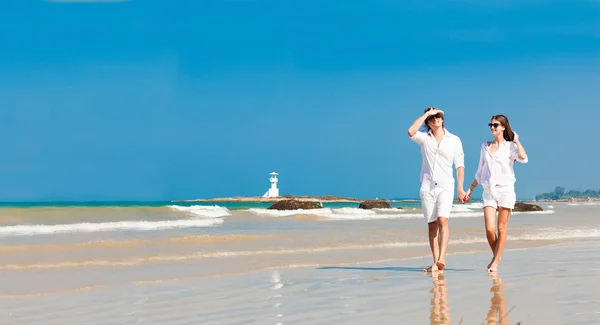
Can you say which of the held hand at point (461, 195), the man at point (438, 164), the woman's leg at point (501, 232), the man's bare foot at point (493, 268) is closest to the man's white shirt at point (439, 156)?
the man at point (438, 164)

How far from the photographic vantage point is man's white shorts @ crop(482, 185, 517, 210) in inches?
361

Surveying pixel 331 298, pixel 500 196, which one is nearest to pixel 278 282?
Answer: pixel 331 298

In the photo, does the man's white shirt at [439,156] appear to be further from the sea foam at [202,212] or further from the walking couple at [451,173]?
the sea foam at [202,212]

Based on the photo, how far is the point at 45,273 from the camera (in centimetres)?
955

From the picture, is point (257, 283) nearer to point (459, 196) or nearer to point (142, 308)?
point (142, 308)

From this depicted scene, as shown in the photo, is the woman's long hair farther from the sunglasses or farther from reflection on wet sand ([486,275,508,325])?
reflection on wet sand ([486,275,508,325])

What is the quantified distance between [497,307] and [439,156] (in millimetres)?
3105

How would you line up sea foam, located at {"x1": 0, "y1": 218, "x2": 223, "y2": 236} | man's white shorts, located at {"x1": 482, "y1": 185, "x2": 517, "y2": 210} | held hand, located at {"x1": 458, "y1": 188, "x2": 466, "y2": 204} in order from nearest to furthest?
1. held hand, located at {"x1": 458, "y1": 188, "x2": 466, "y2": 204}
2. man's white shorts, located at {"x1": 482, "y1": 185, "x2": 517, "y2": 210}
3. sea foam, located at {"x1": 0, "y1": 218, "x2": 223, "y2": 236}

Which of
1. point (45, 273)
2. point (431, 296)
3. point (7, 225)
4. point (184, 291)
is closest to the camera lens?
point (431, 296)

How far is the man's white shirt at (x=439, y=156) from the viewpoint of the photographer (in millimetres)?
8961

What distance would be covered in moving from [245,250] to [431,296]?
6.66m

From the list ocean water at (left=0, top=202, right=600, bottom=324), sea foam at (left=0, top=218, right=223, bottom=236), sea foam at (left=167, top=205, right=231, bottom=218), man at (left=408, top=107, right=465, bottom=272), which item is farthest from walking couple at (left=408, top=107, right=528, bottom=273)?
sea foam at (left=167, top=205, right=231, bottom=218)

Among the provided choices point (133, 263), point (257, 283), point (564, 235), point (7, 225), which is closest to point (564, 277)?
point (257, 283)

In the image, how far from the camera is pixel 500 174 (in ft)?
30.1
